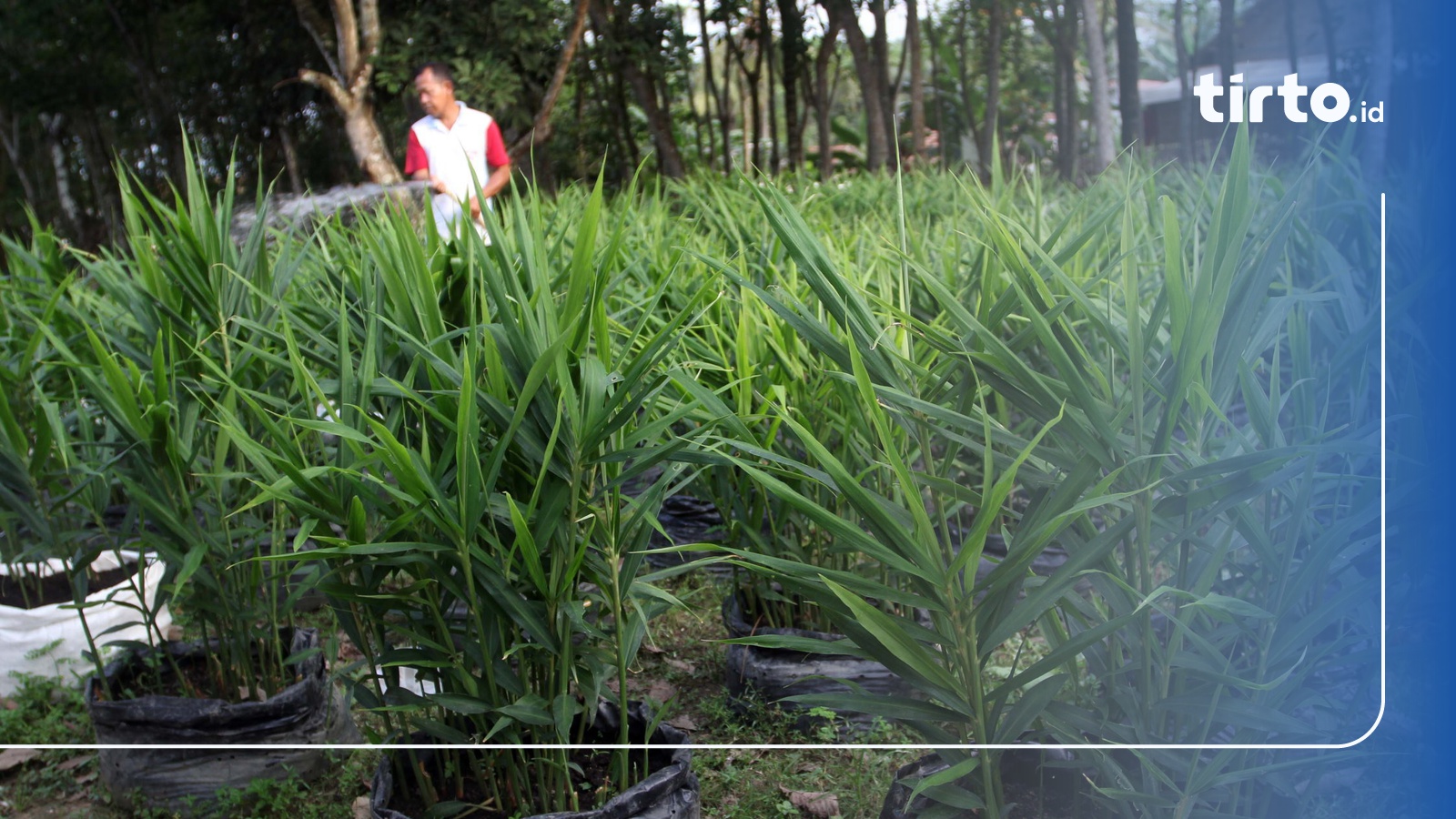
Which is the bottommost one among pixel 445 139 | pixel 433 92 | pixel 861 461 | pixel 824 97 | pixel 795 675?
pixel 795 675

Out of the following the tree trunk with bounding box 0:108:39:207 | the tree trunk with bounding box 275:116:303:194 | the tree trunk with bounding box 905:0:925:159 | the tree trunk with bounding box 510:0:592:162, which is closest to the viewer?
the tree trunk with bounding box 905:0:925:159

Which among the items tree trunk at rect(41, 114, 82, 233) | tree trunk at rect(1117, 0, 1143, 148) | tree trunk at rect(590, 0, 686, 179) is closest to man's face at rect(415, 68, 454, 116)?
tree trunk at rect(590, 0, 686, 179)

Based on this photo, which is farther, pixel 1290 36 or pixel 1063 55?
pixel 1063 55

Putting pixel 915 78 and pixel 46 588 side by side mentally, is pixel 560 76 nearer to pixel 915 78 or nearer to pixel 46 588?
pixel 915 78

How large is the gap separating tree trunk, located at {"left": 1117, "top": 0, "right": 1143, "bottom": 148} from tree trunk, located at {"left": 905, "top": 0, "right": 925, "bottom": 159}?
325 millimetres

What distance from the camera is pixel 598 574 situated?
1155 millimetres

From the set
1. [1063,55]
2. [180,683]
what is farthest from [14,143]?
[1063,55]

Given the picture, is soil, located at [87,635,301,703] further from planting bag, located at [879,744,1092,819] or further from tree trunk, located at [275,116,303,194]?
tree trunk, located at [275,116,303,194]

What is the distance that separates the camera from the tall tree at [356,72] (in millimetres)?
3225

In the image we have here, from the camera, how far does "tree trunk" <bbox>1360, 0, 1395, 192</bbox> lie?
0.72m

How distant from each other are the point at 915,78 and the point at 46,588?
1891 mm

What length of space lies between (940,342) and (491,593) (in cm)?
52

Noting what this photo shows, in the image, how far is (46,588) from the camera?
6.81 ft

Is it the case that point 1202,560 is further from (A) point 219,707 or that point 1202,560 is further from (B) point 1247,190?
(A) point 219,707
